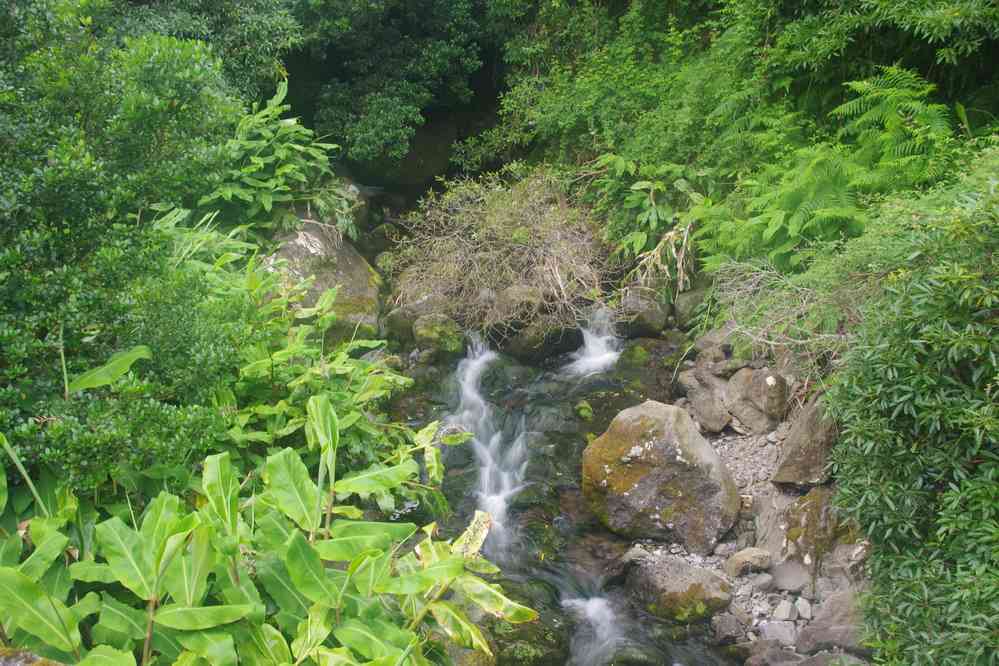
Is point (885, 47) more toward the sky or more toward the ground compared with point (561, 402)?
more toward the sky

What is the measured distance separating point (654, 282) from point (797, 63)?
3020 mm

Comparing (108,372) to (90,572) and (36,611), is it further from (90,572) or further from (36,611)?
(36,611)

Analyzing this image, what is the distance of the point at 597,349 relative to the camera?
9.84m

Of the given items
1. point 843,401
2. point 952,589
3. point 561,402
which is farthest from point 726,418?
point 952,589

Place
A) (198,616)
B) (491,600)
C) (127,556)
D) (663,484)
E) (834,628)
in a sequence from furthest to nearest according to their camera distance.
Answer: (663,484), (834,628), (491,600), (127,556), (198,616)

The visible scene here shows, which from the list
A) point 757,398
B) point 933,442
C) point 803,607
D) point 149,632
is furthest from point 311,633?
point 757,398

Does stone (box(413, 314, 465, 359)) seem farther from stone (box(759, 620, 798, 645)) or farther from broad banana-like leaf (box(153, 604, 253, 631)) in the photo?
broad banana-like leaf (box(153, 604, 253, 631))

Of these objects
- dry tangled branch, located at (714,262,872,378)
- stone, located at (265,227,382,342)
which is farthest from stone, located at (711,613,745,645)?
stone, located at (265,227,382,342)

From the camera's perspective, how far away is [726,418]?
7879 mm

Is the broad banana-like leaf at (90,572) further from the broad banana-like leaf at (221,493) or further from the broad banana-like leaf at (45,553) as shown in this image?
the broad banana-like leaf at (221,493)

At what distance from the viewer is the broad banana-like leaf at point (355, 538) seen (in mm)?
3367

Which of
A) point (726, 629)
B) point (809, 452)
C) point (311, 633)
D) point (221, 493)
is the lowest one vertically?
point (726, 629)

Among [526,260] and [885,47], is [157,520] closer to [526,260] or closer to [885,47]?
[526,260]

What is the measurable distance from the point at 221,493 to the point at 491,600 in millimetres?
1448
